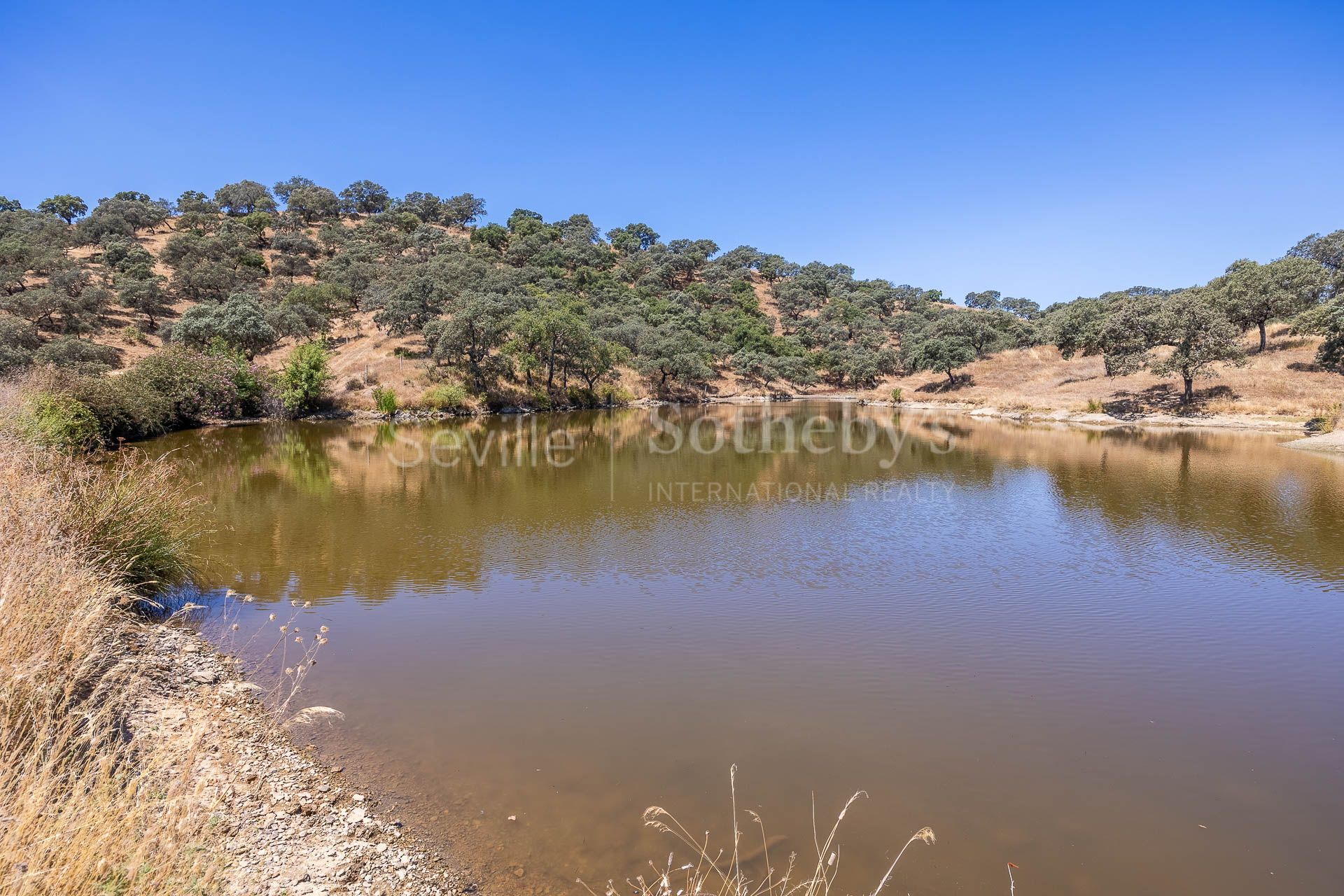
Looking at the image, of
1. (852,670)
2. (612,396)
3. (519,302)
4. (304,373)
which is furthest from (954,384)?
(852,670)

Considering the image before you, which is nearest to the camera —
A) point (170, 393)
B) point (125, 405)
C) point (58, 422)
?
point (58, 422)

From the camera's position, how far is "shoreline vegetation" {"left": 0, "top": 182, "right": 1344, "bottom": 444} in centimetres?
4675

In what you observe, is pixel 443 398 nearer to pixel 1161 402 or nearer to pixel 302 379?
pixel 302 379

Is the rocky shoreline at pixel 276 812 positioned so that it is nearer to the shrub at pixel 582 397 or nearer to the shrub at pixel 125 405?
the shrub at pixel 125 405

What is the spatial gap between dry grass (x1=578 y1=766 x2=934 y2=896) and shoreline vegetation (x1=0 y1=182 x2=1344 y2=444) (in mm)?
26344

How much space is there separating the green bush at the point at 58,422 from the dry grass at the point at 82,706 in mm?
6438

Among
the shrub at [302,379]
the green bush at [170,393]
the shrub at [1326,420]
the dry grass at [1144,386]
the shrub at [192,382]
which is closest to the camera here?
the green bush at [170,393]

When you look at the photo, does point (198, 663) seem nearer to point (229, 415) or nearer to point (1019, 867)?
point (1019, 867)

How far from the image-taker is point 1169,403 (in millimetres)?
51531

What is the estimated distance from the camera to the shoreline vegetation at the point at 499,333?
46.8 metres

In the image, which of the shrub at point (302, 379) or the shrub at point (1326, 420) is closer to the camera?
the shrub at point (1326, 420)

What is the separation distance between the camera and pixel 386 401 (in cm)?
5372

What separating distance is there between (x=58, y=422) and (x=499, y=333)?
3896 cm

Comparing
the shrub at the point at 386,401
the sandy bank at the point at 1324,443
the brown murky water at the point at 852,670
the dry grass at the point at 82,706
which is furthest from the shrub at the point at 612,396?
the dry grass at the point at 82,706
